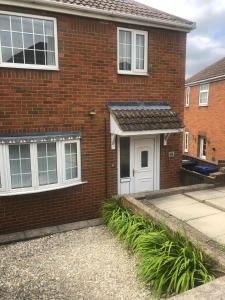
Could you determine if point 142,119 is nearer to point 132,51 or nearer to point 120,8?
point 132,51

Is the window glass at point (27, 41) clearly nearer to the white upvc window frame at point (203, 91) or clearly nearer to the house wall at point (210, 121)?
the house wall at point (210, 121)

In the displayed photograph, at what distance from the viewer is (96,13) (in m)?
7.32

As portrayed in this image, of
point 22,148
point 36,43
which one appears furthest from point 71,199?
point 36,43

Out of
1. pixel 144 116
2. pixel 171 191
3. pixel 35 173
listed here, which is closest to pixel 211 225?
pixel 171 191

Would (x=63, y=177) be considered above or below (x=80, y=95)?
below

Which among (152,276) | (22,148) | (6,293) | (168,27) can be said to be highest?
(168,27)

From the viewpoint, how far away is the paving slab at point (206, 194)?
8273 mm

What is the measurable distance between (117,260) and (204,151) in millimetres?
14556

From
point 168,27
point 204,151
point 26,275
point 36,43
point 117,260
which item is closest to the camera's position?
point 26,275

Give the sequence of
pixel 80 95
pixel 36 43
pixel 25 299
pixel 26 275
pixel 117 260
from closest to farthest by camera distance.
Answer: pixel 25 299
pixel 26 275
pixel 117 260
pixel 36 43
pixel 80 95

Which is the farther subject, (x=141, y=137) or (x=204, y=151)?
(x=204, y=151)

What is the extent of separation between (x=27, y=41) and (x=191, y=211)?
20.4ft

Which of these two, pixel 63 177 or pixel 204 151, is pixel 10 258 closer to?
pixel 63 177

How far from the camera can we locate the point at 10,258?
614 centimetres
